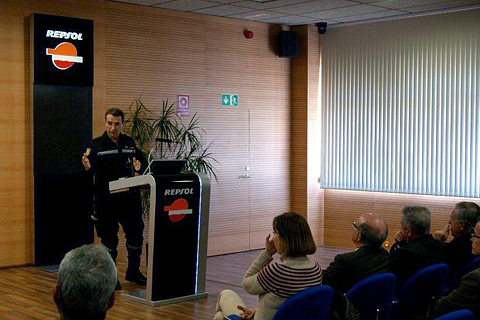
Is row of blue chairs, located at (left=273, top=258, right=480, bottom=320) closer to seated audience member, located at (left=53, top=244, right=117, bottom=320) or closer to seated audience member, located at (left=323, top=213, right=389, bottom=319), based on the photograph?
seated audience member, located at (left=323, top=213, right=389, bottom=319)

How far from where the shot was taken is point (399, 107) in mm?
9875

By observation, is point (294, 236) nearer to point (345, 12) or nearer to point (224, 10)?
point (224, 10)

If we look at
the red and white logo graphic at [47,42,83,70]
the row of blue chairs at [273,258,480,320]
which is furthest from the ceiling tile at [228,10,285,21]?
the row of blue chairs at [273,258,480,320]

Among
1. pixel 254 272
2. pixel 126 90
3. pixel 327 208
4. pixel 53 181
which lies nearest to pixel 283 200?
pixel 327 208

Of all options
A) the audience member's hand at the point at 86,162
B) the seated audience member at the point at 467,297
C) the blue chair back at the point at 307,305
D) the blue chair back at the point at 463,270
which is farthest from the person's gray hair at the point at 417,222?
the audience member's hand at the point at 86,162

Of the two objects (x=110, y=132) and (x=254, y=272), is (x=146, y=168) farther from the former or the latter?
(x=254, y=272)

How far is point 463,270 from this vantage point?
16.2 ft

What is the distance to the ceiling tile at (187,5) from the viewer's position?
8734mm

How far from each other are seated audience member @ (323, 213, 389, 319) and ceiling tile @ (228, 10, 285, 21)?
5556 mm

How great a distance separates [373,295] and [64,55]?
5.35 meters

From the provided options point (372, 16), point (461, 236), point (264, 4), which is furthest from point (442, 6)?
point (461, 236)

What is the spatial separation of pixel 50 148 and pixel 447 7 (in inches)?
207

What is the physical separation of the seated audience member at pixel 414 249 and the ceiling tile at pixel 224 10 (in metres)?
4.85

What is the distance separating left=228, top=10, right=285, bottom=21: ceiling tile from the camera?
372 inches
